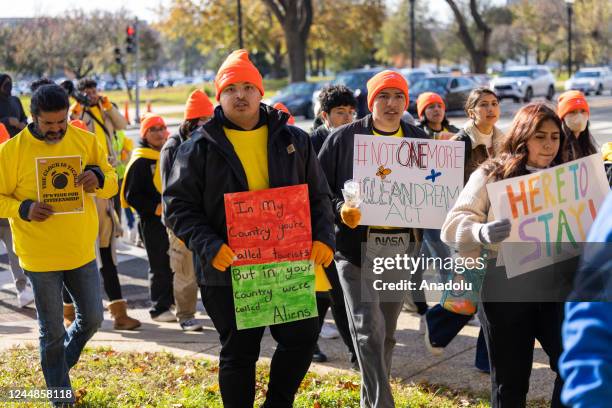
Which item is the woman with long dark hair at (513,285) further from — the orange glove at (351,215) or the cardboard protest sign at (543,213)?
the orange glove at (351,215)

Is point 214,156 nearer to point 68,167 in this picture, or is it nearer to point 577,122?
point 68,167

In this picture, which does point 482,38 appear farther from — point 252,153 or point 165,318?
point 252,153

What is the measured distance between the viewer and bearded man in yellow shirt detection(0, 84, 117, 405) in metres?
4.89

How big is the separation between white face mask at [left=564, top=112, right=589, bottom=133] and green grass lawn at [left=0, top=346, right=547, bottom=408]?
6.73 ft

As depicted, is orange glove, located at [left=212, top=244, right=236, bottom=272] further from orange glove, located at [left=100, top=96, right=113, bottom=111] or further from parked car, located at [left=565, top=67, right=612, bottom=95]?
parked car, located at [left=565, top=67, right=612, bottom=95]

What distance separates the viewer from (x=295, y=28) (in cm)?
4203

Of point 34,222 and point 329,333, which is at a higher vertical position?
point 34,222

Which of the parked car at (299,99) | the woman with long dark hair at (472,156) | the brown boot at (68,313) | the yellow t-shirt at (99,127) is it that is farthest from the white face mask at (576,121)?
the parked car at (299,99)

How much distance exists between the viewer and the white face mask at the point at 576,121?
615cm

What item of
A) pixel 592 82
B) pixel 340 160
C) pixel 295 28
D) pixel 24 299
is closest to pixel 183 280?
pixel 24 299

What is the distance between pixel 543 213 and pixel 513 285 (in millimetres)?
362


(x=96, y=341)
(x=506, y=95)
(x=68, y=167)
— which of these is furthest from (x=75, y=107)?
(x=506, y=95)

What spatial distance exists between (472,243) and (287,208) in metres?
0.89

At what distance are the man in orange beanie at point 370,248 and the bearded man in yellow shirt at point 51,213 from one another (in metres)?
1.38
